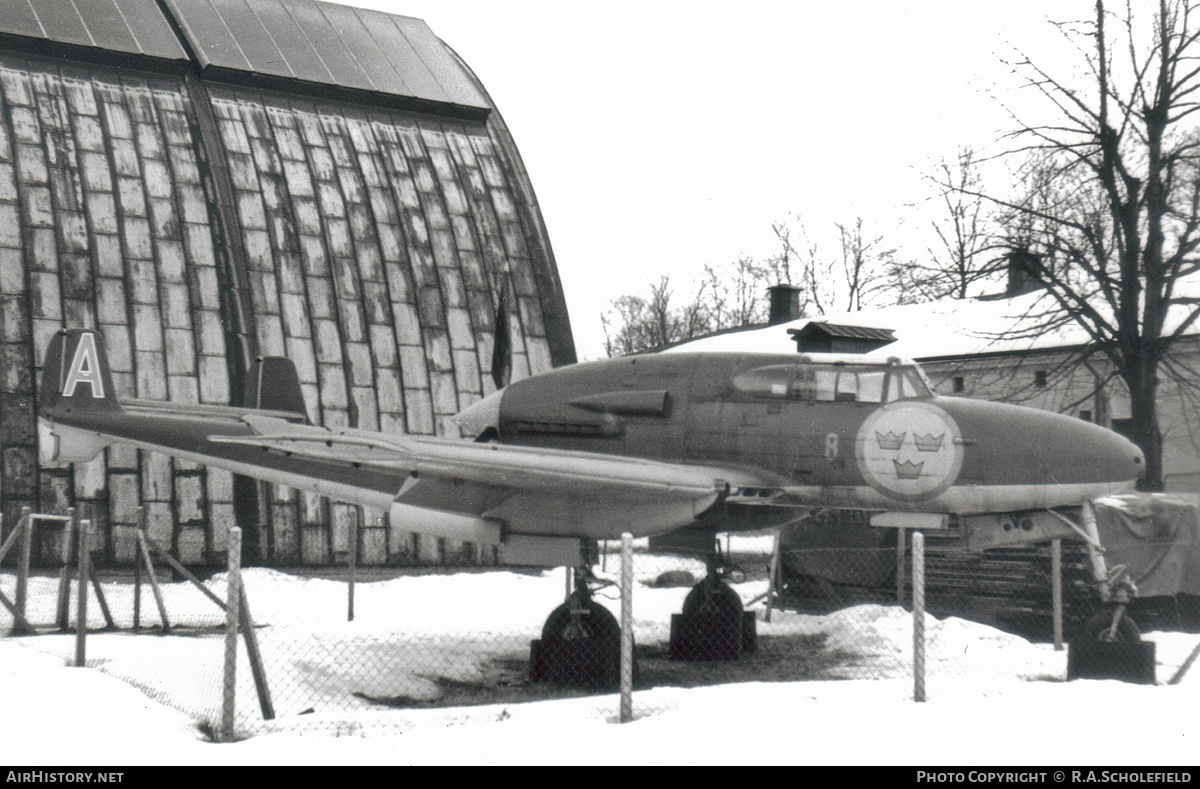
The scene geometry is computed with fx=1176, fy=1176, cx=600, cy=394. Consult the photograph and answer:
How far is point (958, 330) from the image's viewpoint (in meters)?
27.0

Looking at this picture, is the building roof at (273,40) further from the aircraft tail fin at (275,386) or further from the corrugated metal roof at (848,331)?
the corrugated metal roof at (848,331)

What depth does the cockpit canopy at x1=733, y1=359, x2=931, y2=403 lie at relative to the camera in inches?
462

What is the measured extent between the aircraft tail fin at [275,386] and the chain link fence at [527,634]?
2.40 meters

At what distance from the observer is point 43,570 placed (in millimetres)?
16938

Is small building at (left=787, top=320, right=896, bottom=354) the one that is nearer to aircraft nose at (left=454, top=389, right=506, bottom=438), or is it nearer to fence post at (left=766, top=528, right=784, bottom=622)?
fence post at (left=766, top=528, right=784, bottom=622)

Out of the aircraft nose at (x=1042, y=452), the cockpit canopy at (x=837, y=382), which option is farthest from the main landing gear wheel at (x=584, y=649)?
the aircraft nose at (x=1042, y=452)

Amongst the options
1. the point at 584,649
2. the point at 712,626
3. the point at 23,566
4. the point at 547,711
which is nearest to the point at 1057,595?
the point at 712,626

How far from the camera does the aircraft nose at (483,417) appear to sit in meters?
12.8

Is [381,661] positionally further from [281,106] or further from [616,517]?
[281,106]

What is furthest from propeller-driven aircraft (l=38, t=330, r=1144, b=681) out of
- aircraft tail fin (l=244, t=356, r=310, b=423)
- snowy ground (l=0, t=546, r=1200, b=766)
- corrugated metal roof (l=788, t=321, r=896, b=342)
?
corrugated metal roof (l=788, t=321, r=896, b=342)

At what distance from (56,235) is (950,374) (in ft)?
59.4

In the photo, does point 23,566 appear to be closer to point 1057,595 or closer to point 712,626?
point 712,626
